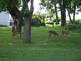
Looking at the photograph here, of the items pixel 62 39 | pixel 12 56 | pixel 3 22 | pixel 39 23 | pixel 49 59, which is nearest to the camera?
pixel 49 59

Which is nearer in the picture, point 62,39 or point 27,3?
point 27,3

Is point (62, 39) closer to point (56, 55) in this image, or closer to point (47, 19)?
point (56, 55)

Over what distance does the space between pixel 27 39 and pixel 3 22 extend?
52.6 m

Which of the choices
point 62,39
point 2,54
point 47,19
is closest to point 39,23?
point 47,19

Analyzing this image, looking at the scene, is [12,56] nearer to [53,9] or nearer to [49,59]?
[49,59]

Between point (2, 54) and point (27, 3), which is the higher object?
point (27, 3)

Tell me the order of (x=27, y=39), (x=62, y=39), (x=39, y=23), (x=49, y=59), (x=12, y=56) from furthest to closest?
(x=39, y=23)
(x=62, y=39)
(x=27, y=39)
(x=12, y=56)
(x=49, y=59)

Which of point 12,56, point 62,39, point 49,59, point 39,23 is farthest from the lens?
point 39,23

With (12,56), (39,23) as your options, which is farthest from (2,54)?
(39,23)

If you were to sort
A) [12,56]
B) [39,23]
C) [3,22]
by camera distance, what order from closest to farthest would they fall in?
1. [12,56]
2. [39,23]
3. [3,22]

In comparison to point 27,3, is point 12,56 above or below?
below

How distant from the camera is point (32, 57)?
1567cm

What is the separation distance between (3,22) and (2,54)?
5922cm

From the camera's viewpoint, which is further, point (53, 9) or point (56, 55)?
point (53, 9)
